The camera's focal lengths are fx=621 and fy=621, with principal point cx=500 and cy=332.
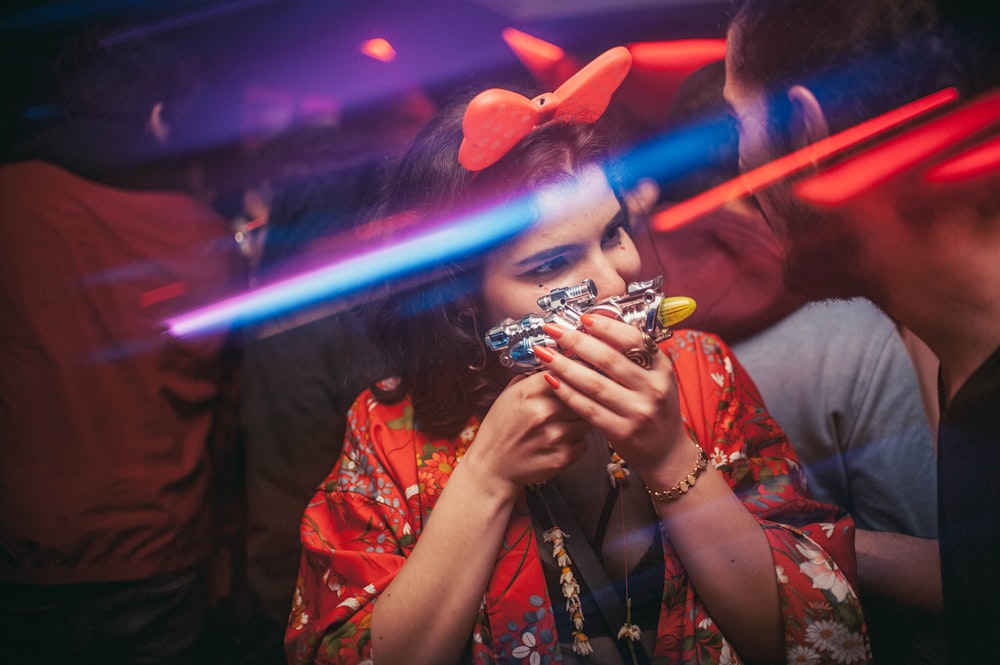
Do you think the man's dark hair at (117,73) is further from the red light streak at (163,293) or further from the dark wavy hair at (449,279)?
the dark wavy hair at (449,279)

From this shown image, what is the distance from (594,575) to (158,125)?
1.30 meters

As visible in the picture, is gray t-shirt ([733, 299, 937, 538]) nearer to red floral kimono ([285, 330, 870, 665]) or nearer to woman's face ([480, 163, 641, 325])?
red floral kimono ([285, 330, 870, 665])

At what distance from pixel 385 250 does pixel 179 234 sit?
1.84 feet

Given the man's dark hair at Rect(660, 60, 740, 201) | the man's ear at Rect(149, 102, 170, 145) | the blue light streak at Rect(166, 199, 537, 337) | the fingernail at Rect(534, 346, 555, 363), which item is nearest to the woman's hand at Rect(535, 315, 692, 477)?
the fingernail at Rect(534, 346, 555, 363)

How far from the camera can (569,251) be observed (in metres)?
0.87

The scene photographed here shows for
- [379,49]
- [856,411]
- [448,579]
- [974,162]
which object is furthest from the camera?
[379,49]

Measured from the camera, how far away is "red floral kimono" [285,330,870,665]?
0.87 metres

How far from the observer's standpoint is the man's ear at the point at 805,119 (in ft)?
2.60

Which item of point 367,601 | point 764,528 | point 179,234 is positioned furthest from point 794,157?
point 179,234

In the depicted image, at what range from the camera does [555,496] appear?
0.96 meters

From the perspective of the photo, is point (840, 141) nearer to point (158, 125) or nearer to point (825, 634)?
point (825, 634)

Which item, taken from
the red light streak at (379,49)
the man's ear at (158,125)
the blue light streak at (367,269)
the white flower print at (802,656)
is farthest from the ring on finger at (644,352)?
the man's ear at (158,125)

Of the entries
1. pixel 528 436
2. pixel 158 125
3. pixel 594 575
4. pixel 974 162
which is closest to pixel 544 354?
pixel 528 436

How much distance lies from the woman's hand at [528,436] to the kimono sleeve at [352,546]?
0.68ft
